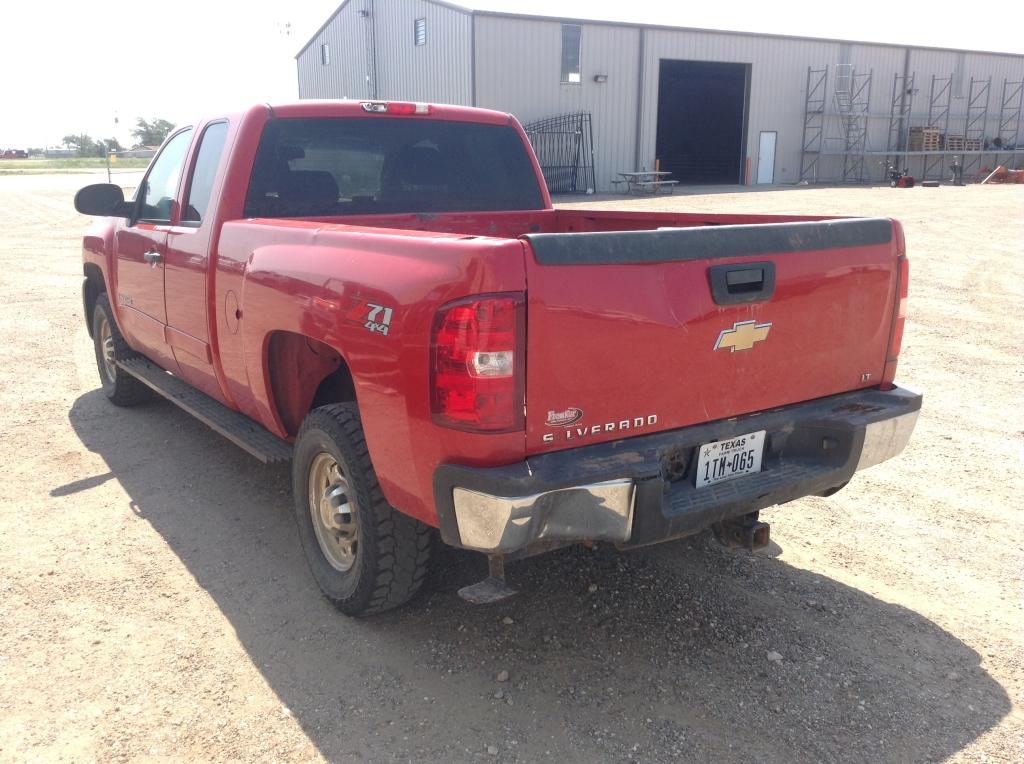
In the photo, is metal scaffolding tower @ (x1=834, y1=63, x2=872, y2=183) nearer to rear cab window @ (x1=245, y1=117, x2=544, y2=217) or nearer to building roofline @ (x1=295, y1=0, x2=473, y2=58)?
building roofline @ (x1=295, y1=0, x2=473, y2=58)

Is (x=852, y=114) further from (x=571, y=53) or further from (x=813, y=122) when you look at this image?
(x=571, y=53)

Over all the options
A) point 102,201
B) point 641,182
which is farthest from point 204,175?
point 641,182

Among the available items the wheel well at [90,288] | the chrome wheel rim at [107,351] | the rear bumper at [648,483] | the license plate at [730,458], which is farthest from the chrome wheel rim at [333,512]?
the wheel well at [90,288]

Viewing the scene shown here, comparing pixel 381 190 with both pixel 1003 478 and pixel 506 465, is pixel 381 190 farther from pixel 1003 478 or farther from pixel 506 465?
pixel 1003 478

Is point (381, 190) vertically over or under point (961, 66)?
under

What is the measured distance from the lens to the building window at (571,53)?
2777cm

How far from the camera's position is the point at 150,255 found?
484cm

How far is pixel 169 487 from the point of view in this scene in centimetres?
488

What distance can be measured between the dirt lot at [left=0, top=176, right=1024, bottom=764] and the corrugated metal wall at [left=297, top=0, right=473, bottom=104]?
77.9 ft

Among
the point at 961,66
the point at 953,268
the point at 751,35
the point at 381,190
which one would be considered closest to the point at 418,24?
the point at 751,35

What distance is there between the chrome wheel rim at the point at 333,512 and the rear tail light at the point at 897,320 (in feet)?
7.43

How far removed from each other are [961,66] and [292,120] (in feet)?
132

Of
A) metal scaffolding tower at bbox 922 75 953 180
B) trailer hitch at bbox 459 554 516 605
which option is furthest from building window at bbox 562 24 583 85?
trailer hitch at bbox 459 554 516 605

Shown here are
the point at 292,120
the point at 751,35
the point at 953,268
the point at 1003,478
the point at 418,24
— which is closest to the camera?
the point at 292,120
